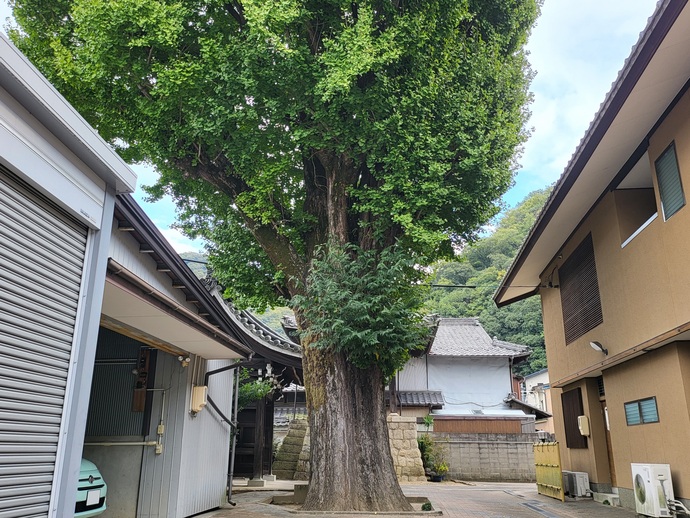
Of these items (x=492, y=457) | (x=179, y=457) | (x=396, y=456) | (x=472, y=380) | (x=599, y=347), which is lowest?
(x=492, y=457)

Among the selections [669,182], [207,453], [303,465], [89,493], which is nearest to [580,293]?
[669,182]

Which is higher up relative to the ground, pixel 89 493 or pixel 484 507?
pixel 89 493

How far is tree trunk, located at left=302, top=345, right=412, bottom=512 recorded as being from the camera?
27.9 feet

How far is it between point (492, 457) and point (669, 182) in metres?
14.3

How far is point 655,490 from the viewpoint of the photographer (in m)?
7.87

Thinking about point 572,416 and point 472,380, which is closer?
point 572,416

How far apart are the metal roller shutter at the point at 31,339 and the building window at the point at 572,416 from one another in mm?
11597

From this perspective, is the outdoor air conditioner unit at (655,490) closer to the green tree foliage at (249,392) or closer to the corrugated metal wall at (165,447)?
the corrugated metal wall at (165,447)

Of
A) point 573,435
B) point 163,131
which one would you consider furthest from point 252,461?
point 163,131

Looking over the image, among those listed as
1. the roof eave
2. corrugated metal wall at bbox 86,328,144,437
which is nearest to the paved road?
corrugated metal wall at bbox 86,328,144,437

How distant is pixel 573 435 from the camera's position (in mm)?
13234

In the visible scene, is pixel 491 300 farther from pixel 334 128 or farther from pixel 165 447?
pixel 165 447

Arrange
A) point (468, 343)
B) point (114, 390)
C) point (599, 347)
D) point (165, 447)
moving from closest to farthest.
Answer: point (165, 447)
point (114, 390)
point (599, 347)
point (468, 343)

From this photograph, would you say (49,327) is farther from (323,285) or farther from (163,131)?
(163,131)
